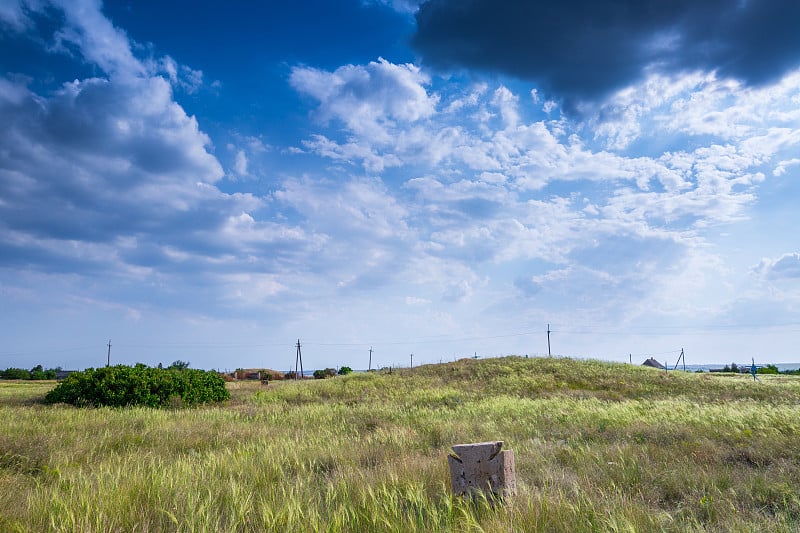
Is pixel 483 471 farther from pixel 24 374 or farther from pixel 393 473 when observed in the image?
pixel 24 374

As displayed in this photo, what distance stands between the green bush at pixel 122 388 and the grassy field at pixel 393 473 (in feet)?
13.3

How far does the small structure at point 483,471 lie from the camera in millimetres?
4199

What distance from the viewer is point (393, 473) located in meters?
4.82

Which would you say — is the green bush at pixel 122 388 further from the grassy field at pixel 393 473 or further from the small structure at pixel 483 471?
the small structure at pixel 483 471

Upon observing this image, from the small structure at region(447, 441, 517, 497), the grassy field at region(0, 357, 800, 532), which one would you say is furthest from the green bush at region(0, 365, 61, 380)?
the small structure at region(447, 441, 517, 497)

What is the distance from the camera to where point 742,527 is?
351cm

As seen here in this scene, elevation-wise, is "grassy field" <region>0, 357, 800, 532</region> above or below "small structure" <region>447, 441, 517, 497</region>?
below

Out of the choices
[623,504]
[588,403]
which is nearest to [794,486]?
[623,504]

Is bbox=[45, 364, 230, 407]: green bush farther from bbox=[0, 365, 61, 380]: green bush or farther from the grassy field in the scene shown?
bbox=[0, 365, 61, 380]: green bush

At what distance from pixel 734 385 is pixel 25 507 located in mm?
29166

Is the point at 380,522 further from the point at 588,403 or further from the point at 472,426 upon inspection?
the point at 588,403

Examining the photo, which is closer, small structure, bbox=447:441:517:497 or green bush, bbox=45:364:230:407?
small structure, bbox=447:441:517:497

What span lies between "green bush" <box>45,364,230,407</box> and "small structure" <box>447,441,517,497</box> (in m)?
14.7

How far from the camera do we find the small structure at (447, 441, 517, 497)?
4.20 meters
